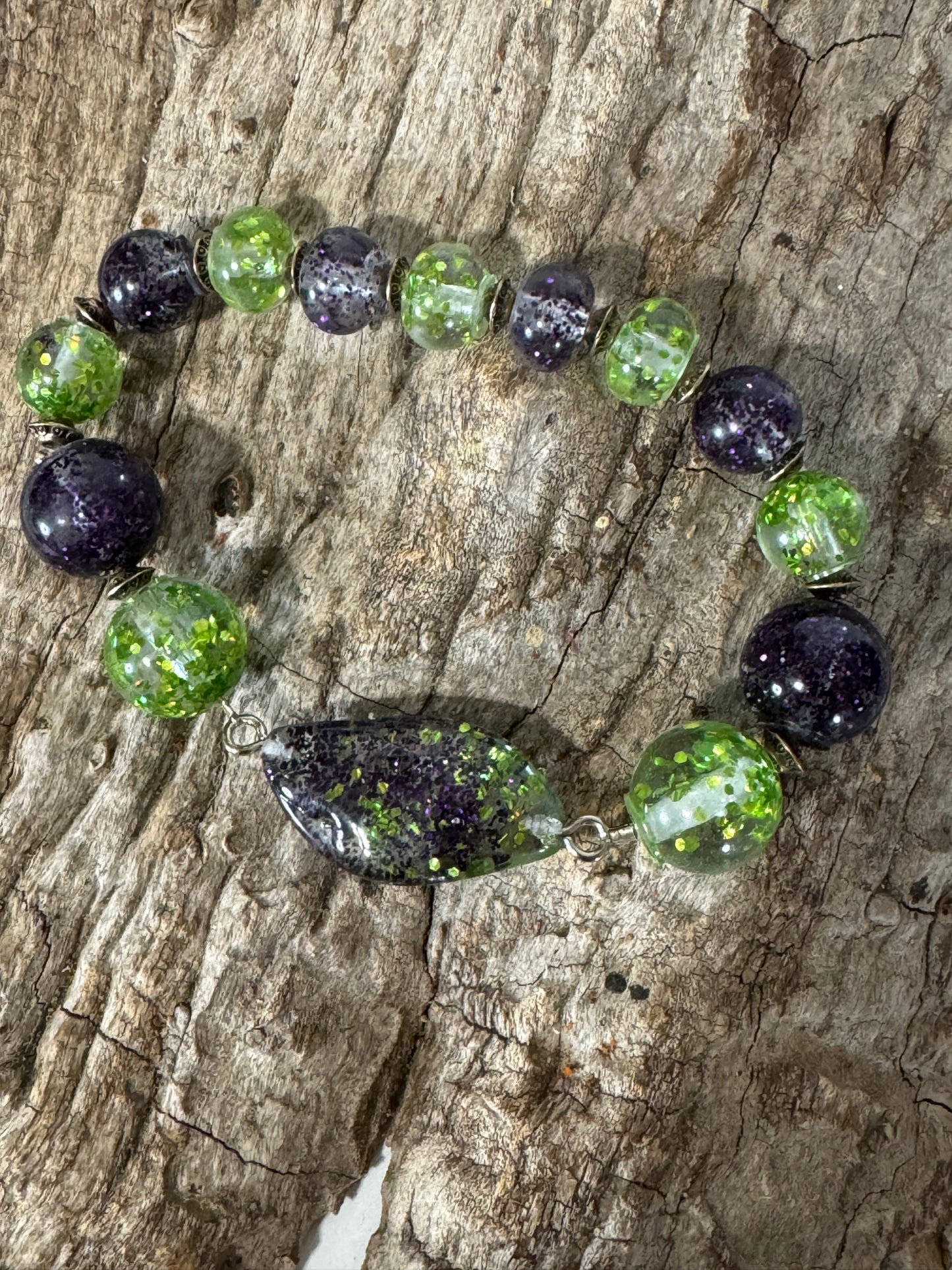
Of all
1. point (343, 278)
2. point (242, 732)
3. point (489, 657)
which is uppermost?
point (343, 278)

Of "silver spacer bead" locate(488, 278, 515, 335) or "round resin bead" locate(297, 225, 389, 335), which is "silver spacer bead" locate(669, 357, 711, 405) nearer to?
"silver spacer bead" locate(488, 278, 515, 335)

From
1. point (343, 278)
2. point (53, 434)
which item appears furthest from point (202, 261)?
point (53, 434)

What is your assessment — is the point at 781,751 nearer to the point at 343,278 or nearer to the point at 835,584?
the point at 835,584

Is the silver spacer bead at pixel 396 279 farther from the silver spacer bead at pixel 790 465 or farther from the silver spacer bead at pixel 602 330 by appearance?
the silver spacer bead at pixel 790 465

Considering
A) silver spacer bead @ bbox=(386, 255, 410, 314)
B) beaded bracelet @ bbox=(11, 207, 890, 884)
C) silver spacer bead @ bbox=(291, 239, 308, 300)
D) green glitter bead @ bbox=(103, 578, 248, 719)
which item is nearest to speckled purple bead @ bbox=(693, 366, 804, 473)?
beaded bracelet @ bbox=(11, 207, 890, 884)

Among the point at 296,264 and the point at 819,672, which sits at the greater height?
the point at 296,264
